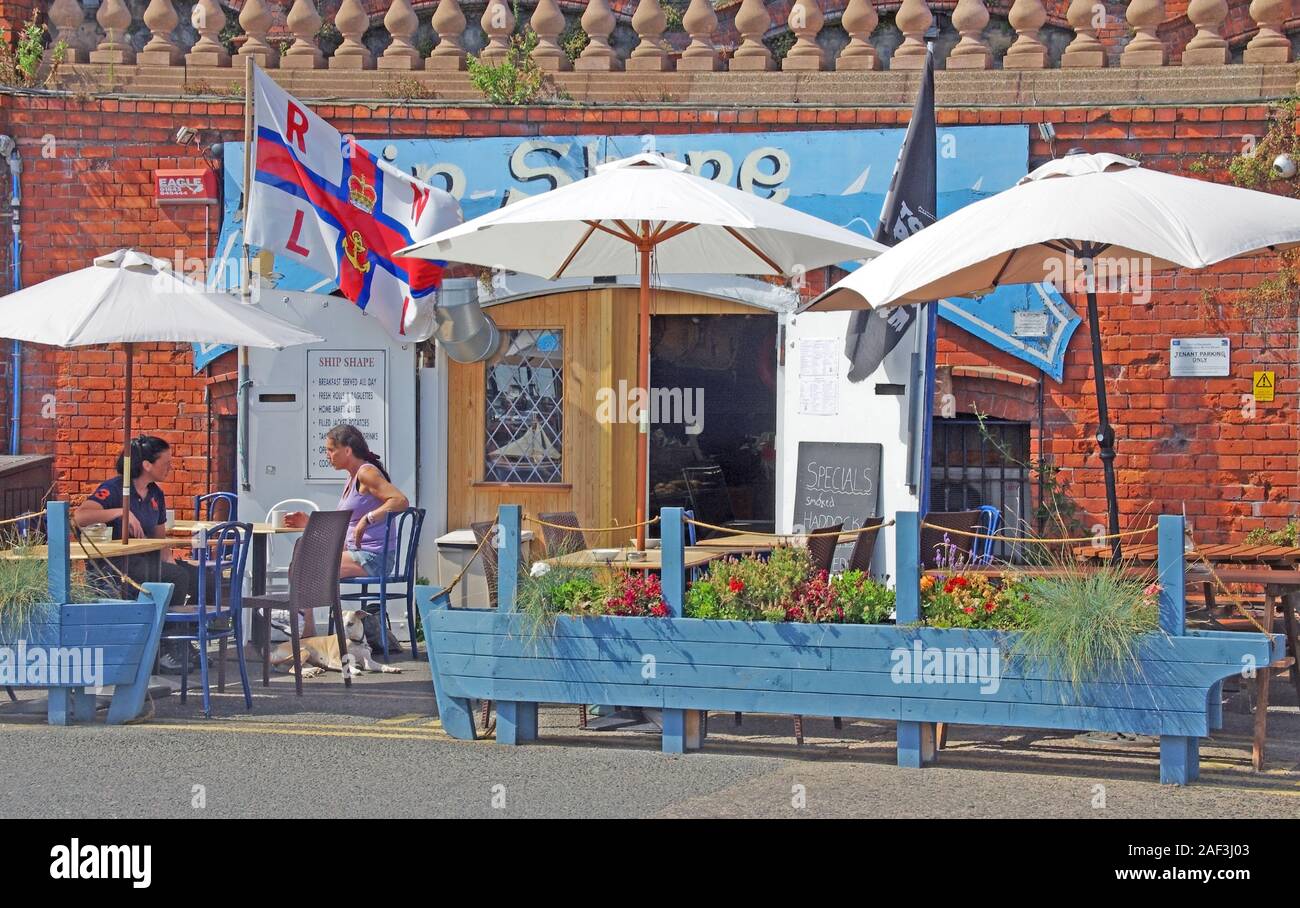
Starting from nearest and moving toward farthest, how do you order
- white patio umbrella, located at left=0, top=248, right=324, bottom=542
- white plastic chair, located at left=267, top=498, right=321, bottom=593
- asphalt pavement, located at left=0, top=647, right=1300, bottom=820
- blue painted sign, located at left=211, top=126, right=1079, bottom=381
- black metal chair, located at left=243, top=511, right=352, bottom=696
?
1. asphalt pavement, located at left=0, top=647, right=1300, bottom=820
2. white patio umbrella, located at left=0, top=248, right=324, bottom=542
3. black metal chair, located at left=243, top=511, right=352, bottom=696
4. blue painted sign, located at left=211, top=126, right=1079, bottom=381
5. white plastic chair, located at left=267, top=498, right=321, bottom=593

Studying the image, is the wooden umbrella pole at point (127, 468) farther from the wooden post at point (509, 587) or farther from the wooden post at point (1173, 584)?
the wooden post at point (1173, 584)

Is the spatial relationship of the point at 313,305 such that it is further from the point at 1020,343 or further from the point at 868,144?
the point at 1020,343

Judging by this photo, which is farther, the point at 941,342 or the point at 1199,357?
the point at 941,342

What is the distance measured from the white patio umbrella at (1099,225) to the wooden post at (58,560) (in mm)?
3907

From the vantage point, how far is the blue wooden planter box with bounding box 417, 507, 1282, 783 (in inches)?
254

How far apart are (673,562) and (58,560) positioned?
118 inches

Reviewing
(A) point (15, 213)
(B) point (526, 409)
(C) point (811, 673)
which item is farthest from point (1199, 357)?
(A) point (15, 213)

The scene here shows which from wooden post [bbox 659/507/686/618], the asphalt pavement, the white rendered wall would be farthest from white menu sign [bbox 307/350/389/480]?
wooden post [bbox 659/507/686/618]

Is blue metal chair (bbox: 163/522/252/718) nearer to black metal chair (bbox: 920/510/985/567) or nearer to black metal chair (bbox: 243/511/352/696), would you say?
black metal chair (bbox: 243/511/352/696)

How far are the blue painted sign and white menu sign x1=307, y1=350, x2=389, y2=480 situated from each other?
0.58 m

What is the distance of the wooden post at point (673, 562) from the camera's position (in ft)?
23.2

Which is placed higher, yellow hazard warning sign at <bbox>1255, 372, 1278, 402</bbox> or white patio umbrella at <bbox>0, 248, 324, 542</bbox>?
white patio umbrella at <bbox>0, 248, 324, 542</bbox>

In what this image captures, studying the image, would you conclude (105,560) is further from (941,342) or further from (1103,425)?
(941,342)

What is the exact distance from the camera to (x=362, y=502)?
10.2 m
